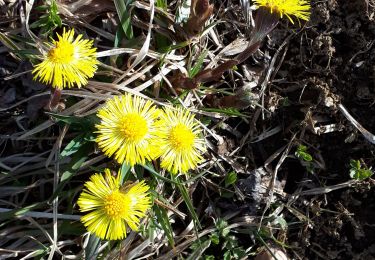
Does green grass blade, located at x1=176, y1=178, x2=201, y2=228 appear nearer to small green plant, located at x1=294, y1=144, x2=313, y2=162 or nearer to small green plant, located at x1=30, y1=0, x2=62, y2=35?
small green plant, located at x1=294, y1=144, x2=313, y2=162

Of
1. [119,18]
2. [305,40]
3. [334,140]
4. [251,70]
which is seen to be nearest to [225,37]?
[251,70]

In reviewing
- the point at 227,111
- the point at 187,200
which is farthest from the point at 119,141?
the point at 227,111

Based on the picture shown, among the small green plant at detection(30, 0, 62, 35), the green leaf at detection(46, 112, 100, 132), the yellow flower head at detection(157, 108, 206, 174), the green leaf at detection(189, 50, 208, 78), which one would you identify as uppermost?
the small green plant at detection(30, 0, 62, 35)

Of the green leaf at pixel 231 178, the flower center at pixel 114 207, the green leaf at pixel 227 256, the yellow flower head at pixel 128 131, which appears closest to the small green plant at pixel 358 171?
the green leaf at pixel 231 178

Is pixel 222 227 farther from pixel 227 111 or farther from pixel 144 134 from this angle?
pixel 144 134

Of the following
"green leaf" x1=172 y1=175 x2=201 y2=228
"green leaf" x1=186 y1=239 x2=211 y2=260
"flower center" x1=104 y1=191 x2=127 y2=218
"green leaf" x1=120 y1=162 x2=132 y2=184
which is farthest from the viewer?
"green leaf" x1=186 y1=239 x2=211 y2=260

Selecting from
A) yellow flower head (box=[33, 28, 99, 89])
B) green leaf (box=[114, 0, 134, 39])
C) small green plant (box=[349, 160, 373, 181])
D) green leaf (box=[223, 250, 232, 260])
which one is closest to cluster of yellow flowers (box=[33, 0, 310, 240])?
yellow flower head (box=[33, 28, 99, 89])

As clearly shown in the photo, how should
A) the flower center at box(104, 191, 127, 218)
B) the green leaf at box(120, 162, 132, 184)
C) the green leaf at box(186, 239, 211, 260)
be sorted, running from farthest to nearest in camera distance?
the green leaf at box(186, 239, 211, 260) < the green leaf at box(120, 162, 132, 184) < the flower center at box(104, 191, 127, 218)
